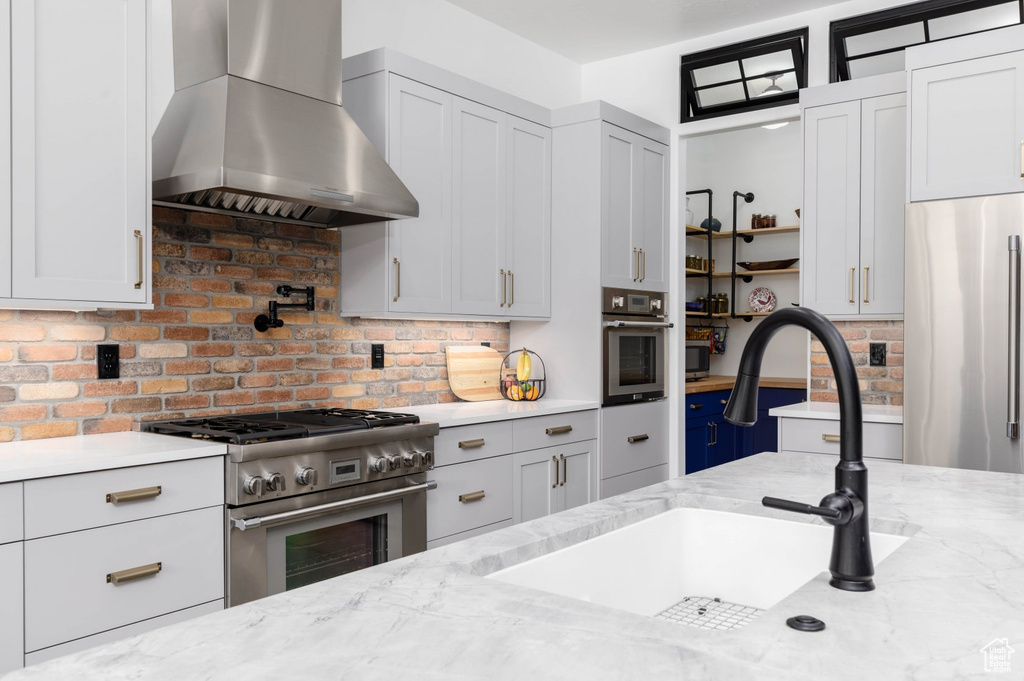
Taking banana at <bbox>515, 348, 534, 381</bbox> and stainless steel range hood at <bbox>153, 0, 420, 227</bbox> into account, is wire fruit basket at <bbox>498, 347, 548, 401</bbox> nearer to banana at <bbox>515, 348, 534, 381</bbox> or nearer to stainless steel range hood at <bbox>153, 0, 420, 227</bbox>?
banana at <bbox>515, 348, 534, 381</bbox>

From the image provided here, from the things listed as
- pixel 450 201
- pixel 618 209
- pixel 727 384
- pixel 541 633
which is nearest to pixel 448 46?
pixel 450 201

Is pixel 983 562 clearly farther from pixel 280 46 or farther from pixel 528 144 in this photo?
pixel 528 144

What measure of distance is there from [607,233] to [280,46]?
1987 mm

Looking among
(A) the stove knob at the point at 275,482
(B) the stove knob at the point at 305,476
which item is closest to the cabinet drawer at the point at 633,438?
(B) the stove knob at the point at 305,476

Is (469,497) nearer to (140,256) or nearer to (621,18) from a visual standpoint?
(140,256)

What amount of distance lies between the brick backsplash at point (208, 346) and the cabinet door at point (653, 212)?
1.47 m

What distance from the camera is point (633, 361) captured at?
14.4 ft

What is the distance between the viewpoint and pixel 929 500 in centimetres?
160

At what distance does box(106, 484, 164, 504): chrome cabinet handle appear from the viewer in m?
2.15

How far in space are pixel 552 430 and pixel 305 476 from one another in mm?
1497

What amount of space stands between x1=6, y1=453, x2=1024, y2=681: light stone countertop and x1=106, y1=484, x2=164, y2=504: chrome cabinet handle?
4.37 feet

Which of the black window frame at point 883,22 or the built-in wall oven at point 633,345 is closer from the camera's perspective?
the black window frame at point 883,22

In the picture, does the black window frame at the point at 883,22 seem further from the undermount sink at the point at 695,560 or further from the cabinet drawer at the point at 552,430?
the undermount sink at the point at 695,560

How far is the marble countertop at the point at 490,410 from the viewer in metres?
3.27
